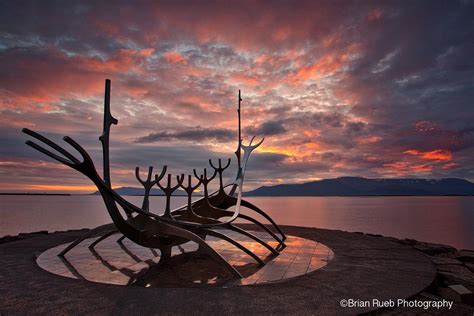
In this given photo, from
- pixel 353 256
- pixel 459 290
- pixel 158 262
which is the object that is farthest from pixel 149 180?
pixel 459 290

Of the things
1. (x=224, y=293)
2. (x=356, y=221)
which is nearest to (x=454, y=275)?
(x=224, y=293)

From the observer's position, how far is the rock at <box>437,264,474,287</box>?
8305 mm

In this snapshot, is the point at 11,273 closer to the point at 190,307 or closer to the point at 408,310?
the point at 190,307

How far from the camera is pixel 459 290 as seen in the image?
7.24m

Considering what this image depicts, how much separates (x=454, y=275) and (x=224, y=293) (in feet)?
20.9

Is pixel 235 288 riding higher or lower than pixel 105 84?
lower

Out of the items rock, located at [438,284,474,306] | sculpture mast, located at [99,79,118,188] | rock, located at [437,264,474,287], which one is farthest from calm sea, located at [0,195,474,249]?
sculpture mast, located at [99,79,118,188]

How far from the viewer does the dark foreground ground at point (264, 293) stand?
6137mm

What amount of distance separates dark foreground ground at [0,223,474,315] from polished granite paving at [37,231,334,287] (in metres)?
0.50

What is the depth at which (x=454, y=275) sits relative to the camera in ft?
28.7

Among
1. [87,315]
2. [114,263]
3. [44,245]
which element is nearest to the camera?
[87,315]

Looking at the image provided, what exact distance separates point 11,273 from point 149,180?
4.31 m

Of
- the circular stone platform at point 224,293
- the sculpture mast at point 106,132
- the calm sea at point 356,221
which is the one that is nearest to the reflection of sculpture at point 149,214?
the sculpture mast at point 106,132

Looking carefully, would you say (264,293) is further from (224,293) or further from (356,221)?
(356,221)
